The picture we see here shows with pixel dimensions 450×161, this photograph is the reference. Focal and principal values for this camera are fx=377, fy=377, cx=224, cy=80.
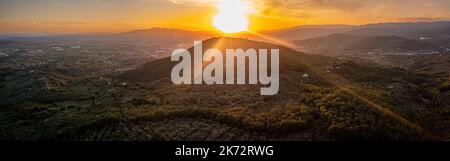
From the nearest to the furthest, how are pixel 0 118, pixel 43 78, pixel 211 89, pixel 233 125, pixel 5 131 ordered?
pixel 233 125
pixel 5 131
pixel 0 118
pixel 211 89
pixel 43 78

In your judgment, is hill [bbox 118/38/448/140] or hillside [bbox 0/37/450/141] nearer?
hill [bbox 118/38/448/140]

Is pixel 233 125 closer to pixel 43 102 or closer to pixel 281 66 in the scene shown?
pixel 281 66

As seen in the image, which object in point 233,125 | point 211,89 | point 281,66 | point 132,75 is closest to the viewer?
point 233,125

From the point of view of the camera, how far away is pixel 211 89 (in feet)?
185

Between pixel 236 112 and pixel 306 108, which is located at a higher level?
pixel 306 108

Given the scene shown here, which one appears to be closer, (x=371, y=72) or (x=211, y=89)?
(x=211, y=89)

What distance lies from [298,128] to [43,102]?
4393 cm

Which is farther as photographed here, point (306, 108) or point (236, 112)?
point (236, 112)

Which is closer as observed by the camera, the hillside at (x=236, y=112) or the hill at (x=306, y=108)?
the hill at (x=306, y=108)

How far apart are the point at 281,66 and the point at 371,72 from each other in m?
25.0
